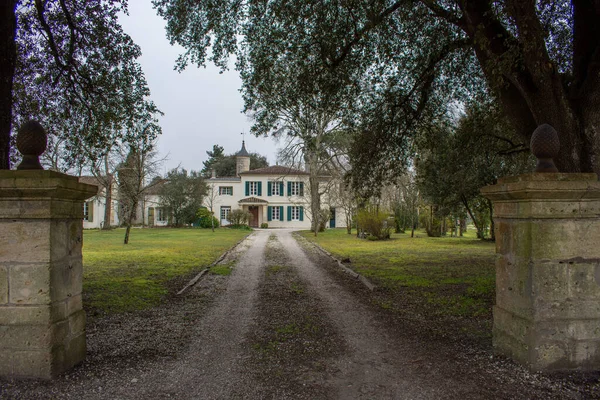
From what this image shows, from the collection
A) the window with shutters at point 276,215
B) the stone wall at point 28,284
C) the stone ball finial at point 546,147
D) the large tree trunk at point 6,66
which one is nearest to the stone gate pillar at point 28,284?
the stone wall at point 28,284

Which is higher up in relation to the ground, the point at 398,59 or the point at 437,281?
the point at 398,59

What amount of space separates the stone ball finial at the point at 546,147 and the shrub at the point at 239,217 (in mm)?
34925

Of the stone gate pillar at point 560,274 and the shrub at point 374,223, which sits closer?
the stone gate pillar at point 560,274

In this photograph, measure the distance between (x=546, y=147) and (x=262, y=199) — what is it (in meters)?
38.9

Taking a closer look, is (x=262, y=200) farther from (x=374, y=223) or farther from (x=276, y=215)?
(x=374, y=223)

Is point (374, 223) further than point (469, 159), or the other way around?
point (374, 223)

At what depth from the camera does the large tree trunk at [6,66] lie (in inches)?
214

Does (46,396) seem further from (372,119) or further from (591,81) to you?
(372,119)

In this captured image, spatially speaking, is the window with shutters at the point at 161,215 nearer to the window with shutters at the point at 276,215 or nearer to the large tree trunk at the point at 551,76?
the window with shutters at the point at 276,215

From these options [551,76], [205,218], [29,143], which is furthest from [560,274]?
[205,218]

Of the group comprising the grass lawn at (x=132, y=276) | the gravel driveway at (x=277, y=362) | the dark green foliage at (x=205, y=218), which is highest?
the dark green foliage at (x=205, y=218)

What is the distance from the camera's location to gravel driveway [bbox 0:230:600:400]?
3330mm

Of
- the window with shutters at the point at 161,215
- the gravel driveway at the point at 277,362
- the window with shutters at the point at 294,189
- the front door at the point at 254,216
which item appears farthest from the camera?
the front door at the point at 254,216

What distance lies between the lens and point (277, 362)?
4039 mm
